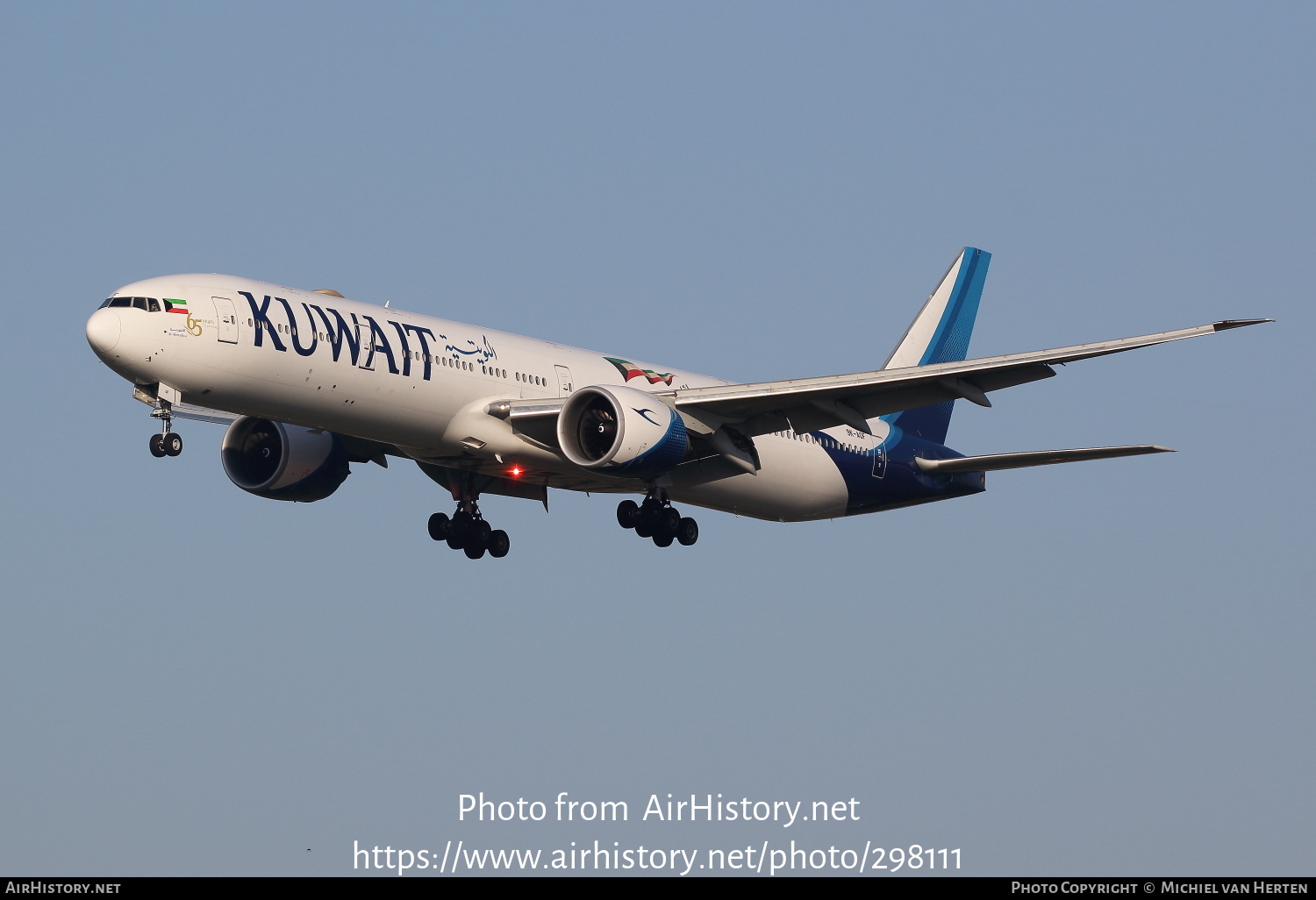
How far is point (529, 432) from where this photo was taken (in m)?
38.4

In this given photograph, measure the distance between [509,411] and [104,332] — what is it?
8759mm

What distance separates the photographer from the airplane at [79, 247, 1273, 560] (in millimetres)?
34312

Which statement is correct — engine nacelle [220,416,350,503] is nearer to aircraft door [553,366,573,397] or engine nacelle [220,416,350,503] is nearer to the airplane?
the airplane

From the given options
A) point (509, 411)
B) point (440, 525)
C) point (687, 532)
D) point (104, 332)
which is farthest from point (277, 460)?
point (687, 532)

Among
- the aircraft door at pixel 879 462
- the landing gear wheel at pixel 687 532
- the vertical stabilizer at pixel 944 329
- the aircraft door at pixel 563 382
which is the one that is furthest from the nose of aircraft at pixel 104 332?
the vertical stabilizer at pixel 944 329

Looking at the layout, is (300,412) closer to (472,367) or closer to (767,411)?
(472,367)

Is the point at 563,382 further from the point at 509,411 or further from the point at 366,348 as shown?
the point at 366,348

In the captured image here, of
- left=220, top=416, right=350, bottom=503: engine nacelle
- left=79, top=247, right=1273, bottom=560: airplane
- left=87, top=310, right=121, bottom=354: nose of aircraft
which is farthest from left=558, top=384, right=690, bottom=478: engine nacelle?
left=87, top=310, right=121, bottom=354: nose of aircraft

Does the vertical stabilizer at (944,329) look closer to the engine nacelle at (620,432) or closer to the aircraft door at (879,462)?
the aircraft door at (879,462)

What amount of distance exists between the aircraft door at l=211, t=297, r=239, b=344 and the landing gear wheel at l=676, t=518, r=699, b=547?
12.5 metres

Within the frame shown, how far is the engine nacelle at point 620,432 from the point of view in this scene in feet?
122

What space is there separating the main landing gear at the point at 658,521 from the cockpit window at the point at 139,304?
42.1ft
